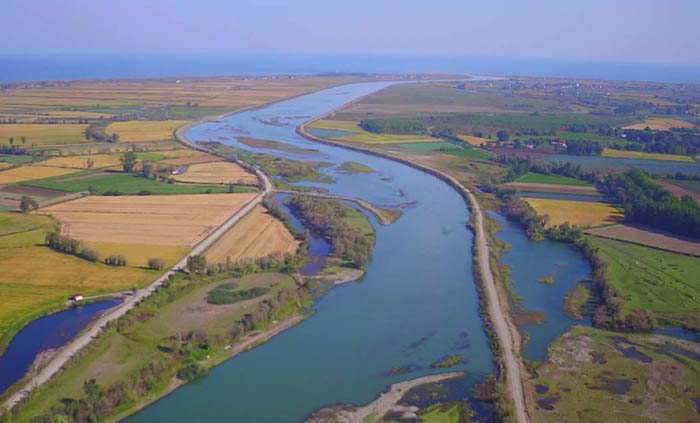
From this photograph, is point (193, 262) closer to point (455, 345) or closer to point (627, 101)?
point (455, 345)

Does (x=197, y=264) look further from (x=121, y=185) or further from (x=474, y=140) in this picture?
(x=474, y=140)

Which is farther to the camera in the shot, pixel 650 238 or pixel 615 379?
pixel 650 238

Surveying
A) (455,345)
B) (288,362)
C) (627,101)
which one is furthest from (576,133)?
(288,362)

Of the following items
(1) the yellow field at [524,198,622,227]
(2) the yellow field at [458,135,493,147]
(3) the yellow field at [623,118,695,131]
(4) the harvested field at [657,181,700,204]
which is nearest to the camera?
(1) the yellow field at [524,198,622,227]

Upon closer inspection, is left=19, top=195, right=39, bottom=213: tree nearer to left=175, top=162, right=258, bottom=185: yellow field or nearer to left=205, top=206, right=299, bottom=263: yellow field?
left=175, top=162, right=258, bottom=185: yellow field

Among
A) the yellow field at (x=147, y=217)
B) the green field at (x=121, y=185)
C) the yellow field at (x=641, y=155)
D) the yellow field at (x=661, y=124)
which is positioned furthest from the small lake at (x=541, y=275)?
the yellow field at (x=661, y=124)

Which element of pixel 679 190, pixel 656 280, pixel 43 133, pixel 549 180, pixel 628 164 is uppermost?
pixel 43 133

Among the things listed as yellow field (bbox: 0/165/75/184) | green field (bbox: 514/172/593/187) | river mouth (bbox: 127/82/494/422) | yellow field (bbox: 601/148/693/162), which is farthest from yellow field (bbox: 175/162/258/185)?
yellow field (bbox: 601/148/693/162)

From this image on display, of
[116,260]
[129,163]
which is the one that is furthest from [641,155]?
[116,260]
